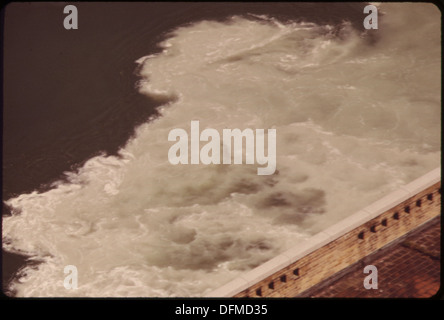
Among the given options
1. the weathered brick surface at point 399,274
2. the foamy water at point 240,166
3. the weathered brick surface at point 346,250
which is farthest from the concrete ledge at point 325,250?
the foamy water at point 240,166

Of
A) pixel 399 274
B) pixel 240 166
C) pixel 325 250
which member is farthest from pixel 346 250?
pixel 240 166

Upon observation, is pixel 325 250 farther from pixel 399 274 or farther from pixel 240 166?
pixel 240 166

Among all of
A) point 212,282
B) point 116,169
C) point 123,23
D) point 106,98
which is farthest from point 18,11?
point 212,282

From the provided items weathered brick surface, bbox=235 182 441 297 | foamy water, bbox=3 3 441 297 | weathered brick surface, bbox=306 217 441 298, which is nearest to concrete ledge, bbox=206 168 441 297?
weathered brick surface, bbox=235 182 441 297

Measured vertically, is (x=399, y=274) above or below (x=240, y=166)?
below

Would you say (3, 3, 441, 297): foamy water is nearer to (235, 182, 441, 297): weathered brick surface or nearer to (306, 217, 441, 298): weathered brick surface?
(235, 182, 441, 297): weathered brick surface
